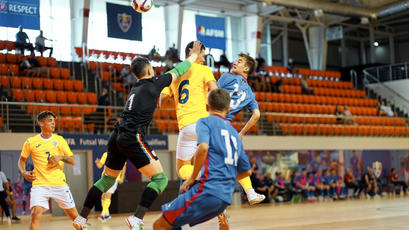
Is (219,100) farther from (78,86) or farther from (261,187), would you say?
(78,86)

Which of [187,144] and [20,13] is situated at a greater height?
[20,13]

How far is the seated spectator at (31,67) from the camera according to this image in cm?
1909

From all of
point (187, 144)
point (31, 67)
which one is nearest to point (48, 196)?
point (187, 144)

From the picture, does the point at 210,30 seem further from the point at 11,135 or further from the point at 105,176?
the point at 105,176

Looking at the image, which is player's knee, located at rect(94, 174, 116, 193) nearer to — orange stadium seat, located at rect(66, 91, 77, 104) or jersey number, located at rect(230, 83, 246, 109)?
jersey number, located at rect(230, 83, 246, 109)

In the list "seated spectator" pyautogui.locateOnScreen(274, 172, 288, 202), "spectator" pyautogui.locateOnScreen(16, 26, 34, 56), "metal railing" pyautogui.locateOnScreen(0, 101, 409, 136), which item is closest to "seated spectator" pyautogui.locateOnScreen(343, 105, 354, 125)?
"metal railing" pyautogui.locateOnScreen(0, 101, 409, 136)

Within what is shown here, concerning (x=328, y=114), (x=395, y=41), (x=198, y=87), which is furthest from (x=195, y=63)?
(x=395, y=41)

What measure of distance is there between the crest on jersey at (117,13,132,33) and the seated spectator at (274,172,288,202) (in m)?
8.42

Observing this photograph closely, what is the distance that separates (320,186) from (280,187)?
2195 millimetres

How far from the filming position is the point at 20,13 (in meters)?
21.4

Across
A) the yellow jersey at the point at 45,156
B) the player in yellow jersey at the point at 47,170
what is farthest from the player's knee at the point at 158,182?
the yellow jersey at the point at 45,156

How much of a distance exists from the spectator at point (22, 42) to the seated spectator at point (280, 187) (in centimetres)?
953

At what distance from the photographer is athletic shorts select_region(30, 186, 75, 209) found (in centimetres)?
733

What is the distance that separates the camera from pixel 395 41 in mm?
37969
